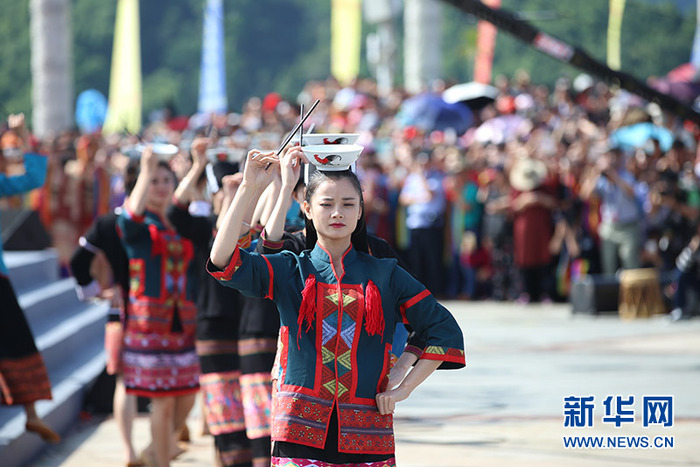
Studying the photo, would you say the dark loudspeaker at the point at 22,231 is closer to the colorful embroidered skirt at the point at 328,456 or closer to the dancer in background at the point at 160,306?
the dancer in background at the point at 160,306

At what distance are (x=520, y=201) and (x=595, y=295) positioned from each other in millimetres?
1919

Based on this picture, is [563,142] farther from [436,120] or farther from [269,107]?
[269,107]

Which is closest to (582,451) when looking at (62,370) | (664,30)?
(62,370)

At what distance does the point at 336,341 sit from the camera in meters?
4.65

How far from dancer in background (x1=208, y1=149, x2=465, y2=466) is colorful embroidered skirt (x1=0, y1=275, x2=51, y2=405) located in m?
2.87

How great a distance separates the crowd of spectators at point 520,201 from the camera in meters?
14.9

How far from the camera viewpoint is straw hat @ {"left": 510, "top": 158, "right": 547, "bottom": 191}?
15922 millimetres

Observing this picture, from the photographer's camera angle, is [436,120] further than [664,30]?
No

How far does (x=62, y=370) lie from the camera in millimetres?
9844

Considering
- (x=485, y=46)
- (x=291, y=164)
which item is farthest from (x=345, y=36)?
(x=291, y=164)

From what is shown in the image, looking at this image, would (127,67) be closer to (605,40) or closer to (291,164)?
(291,164)

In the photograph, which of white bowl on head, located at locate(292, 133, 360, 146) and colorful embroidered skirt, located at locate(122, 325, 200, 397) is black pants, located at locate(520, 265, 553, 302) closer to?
colorful embroidered skirt, located at locate(122, 325, 200, 397)

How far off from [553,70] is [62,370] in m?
58.8

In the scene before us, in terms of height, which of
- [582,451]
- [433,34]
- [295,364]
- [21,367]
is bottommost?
[582,451]
